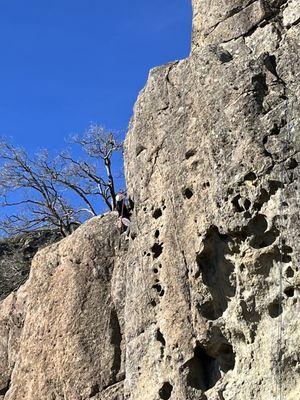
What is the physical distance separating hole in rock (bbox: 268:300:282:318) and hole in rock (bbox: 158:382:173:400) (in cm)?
184

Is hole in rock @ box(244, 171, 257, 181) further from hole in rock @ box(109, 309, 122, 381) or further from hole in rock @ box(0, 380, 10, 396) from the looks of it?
hole in rock @ box(0, 380, 10, 396)

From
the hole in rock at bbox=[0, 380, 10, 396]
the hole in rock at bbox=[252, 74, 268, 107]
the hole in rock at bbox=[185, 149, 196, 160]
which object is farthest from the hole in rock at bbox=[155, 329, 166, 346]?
the hole in rock at bbox=[0, 380, 10, 396]

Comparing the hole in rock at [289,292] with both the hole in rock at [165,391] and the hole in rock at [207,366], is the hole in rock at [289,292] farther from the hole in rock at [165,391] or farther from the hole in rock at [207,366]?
the hole in rock at [165,391]

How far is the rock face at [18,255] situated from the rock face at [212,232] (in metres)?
8.85

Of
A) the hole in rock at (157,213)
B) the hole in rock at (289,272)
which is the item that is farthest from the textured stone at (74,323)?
the hole in rock at (289,272)

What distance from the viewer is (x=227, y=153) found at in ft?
32.4

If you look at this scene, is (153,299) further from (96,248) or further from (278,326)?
(96,248)

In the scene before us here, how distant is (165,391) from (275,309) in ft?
6.57

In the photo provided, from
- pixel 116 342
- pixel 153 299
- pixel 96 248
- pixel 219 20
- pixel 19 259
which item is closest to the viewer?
pixel 153 299

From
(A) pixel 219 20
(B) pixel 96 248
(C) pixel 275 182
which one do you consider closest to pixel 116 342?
(B) pixel 96 248

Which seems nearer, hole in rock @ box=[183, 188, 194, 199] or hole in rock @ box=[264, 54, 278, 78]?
hole in rock @ box=[264, 54, 278, 78]

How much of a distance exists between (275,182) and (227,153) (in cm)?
86

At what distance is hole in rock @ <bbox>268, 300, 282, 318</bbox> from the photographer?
29.8 feet

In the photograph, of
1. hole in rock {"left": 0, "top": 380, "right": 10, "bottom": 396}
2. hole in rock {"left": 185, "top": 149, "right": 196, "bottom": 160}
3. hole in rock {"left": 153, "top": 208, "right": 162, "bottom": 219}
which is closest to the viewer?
hole in rock {"left": 185, "top": 149, "right": 196, "bottom": 160}
